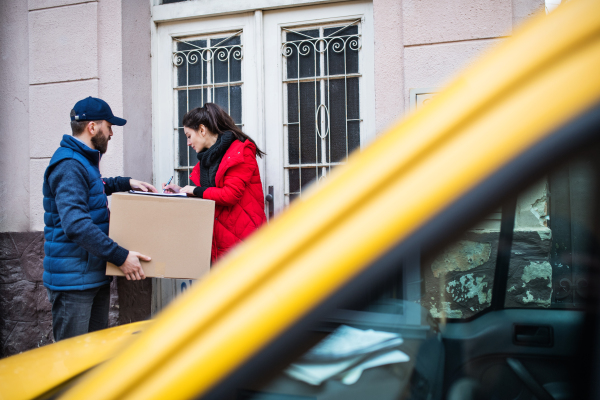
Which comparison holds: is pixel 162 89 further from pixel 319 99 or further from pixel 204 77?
pixel 319 99

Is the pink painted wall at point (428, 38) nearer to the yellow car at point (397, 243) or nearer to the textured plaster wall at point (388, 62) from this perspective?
the textured plaster wall at point (388, 62)

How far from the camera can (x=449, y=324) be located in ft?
3.18

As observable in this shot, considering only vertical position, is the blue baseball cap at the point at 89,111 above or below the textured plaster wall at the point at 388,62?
below

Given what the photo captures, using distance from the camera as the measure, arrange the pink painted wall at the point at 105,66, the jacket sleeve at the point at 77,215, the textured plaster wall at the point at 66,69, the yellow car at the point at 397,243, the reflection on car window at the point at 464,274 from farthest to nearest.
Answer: the textured plaster wall at the point at 66,69 < the pink painted wall at the point at 105,66 < the jacket sleeve at the point at 77,215 < the reflection on car window at the point at 464,274 < the yellow car at the point at 397,243

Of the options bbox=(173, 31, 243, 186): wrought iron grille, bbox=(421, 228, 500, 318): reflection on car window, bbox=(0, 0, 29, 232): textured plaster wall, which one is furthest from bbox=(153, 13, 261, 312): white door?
bbox=(421, 228, 500, 318): reflection on car window

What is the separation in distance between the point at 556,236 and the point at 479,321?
0.31 m

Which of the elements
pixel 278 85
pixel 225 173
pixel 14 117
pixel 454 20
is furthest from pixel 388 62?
pixel 14 117

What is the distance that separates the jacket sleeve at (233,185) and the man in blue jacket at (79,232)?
2.16ft

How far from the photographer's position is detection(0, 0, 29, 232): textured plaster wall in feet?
13.4

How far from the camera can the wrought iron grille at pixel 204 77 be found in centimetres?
394

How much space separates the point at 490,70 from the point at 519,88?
44 millimetres

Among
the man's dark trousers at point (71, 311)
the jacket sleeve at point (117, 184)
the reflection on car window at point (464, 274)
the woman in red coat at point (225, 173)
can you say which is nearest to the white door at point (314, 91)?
the woman in red coat at point (225, 173)

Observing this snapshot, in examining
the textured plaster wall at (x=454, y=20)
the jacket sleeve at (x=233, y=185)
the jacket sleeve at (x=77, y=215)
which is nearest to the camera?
the jacket sleeve at (x=77, y=215)

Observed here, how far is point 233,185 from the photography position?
2.79 metres
